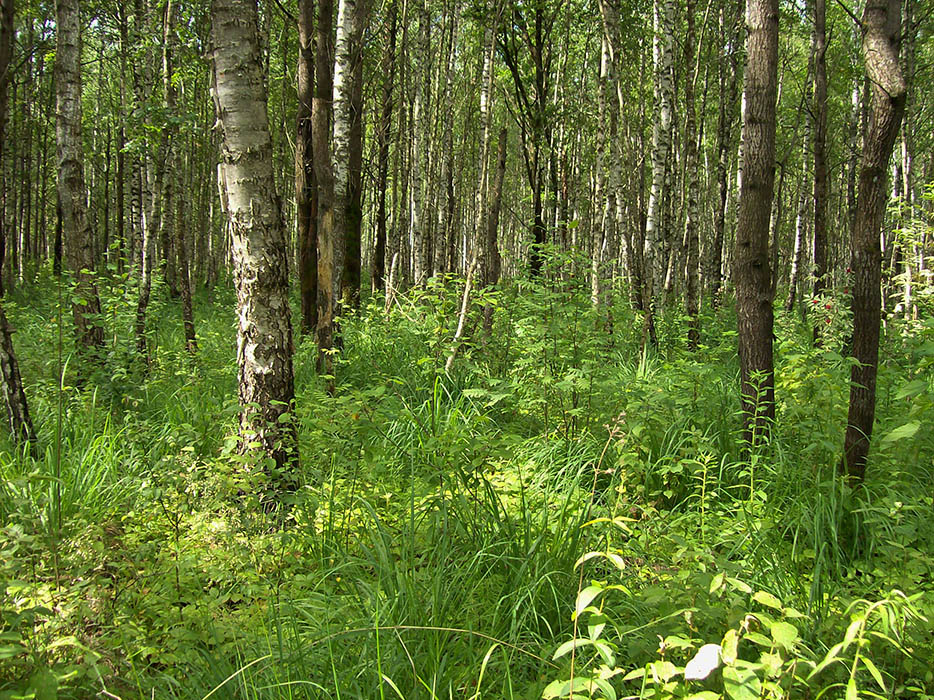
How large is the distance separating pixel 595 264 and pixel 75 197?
6186 millimetres

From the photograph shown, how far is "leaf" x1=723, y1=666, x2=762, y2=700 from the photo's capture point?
4.99 ft

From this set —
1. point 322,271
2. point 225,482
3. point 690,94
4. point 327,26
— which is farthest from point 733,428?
point 690,94

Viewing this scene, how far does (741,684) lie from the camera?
5.07ft

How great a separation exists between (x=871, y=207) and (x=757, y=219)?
78 centimetres

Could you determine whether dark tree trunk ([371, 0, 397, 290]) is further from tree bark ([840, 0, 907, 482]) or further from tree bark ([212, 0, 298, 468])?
tree bark ([840, 0, 907, 482])

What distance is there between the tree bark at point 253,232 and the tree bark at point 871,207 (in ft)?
11.6

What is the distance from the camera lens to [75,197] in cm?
634

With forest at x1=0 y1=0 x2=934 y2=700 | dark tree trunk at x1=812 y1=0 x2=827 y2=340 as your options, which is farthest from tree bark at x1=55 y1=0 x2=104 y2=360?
dark tree trunk at x1=812 y1=0 x2=827 y2=340

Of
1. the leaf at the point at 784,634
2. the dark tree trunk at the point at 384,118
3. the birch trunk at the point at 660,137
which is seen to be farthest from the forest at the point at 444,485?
the dark tree trunk at the point at 384,118

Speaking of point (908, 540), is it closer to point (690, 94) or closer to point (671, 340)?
point (671, 340)

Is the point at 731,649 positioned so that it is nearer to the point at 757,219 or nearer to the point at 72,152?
the point at 757,219

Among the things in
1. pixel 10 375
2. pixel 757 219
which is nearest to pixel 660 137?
pixel 757 219

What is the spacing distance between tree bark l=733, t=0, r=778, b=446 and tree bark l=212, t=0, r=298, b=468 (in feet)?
10.5

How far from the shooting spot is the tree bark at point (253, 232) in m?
3.57
